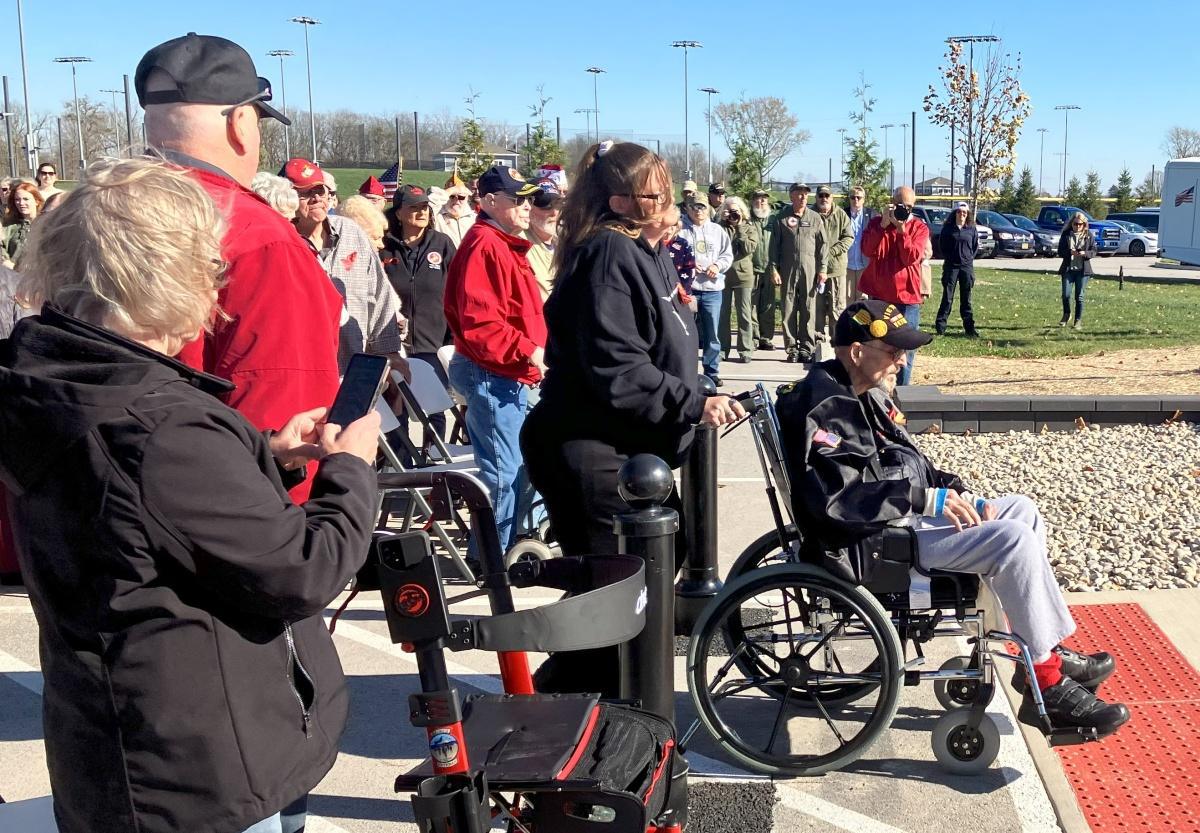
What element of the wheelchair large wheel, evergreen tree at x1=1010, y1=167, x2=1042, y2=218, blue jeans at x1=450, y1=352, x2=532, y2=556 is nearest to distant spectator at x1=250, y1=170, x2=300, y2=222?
blue jeans at x1=450, y1=352, x2=532, y2=556

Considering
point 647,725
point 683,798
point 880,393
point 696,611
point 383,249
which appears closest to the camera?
point 647,725

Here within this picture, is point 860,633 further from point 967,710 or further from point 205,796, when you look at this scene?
point 205,796

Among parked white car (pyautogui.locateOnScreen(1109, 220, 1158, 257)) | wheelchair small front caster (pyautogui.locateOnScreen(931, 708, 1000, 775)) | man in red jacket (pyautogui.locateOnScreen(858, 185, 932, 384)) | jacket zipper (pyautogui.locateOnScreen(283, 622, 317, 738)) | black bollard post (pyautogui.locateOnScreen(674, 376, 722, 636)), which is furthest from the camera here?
parked white car (pyautogui.locateOnScreen(1109, 220, 1158, 257))

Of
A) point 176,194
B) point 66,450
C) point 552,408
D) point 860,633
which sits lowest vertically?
point 860,633

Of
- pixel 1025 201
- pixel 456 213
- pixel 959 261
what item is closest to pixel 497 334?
pixel 456 213

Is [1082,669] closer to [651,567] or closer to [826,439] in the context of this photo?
[826,439]

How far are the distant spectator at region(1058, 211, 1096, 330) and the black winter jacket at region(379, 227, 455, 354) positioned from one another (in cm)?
1192

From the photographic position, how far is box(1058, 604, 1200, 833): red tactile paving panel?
3.76 meters

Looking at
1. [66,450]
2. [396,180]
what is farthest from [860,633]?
[396,180]

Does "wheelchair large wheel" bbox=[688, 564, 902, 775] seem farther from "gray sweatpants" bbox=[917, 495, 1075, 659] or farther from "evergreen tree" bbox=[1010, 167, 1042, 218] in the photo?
"evergreen tree" bbox=[1010, 167, 1042, 218]

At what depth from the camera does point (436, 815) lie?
2225mm

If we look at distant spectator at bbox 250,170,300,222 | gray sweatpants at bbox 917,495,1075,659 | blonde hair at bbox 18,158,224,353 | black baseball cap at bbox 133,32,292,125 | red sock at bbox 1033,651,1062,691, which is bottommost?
red sock at bbox 1033,651,1062,691

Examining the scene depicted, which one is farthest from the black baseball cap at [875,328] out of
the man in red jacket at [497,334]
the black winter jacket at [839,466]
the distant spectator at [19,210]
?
the distant spectator at [19,210]

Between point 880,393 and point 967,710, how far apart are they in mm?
1139
